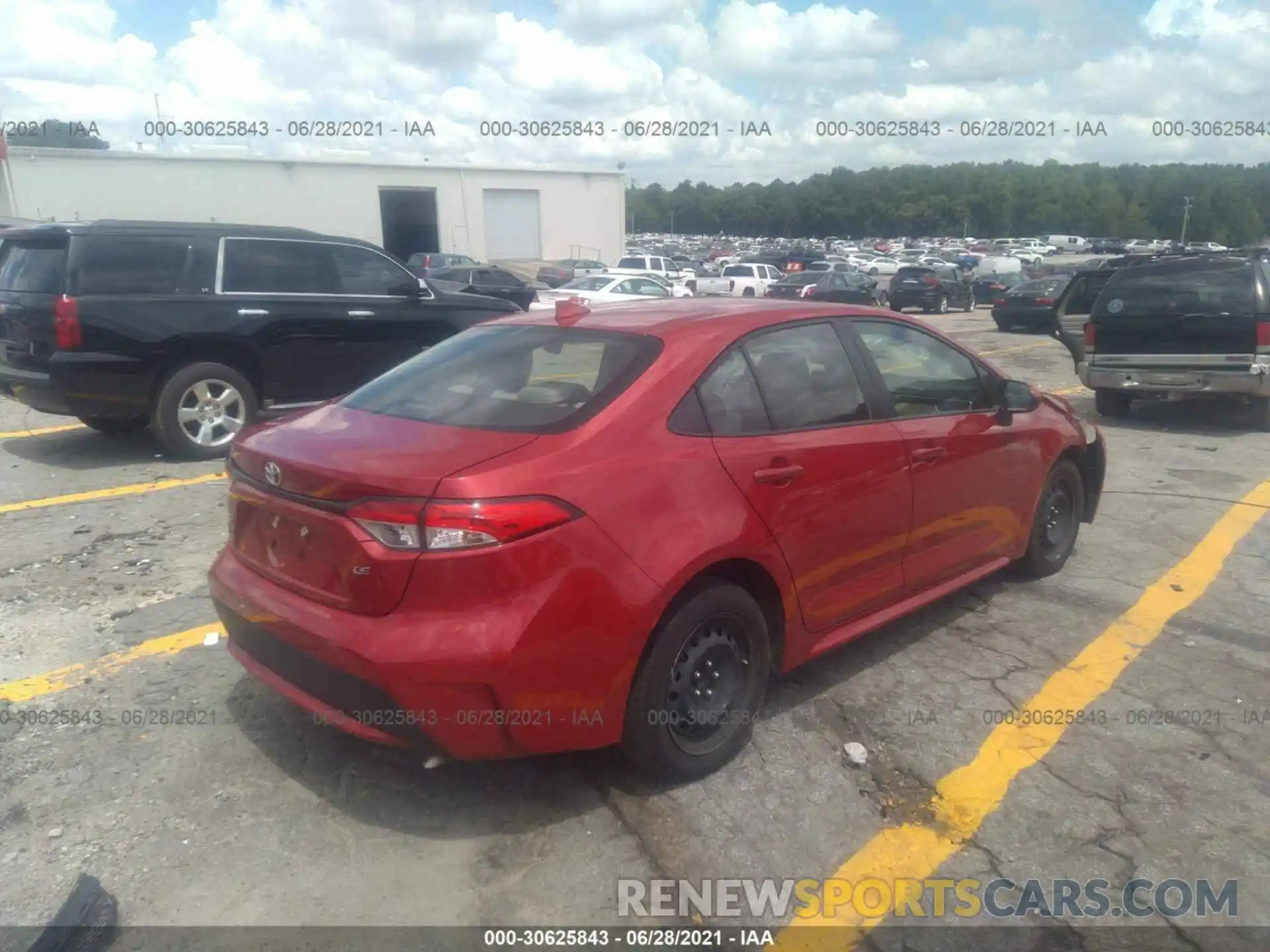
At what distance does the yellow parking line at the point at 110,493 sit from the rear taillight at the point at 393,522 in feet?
15.5

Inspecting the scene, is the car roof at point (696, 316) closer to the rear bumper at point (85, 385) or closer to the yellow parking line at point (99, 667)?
the yellow parking line at point (99, 667)

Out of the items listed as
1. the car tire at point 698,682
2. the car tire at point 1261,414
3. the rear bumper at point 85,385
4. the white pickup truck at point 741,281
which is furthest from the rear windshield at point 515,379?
the white pickup truck at point 741,281

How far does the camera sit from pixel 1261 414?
392 inches

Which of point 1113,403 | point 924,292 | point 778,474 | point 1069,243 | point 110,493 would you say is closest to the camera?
point 778,474

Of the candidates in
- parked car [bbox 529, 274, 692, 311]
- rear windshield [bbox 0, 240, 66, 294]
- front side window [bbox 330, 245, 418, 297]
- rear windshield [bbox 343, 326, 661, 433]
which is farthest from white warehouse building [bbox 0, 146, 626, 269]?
rear windshield [bbox 343, 326, 661, 433]

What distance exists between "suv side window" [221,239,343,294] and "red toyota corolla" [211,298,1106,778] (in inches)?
180

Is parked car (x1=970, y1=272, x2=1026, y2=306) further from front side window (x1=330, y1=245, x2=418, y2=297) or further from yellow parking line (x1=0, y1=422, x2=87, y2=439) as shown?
yellow parking line (x1=0, y1=422, x2=87, y2=439)

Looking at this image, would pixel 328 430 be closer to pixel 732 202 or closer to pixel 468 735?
pixel 468 735

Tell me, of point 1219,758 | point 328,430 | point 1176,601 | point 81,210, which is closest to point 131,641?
point 328,430

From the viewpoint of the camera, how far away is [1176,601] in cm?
517

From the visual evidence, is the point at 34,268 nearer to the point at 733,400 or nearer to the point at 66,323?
the point at 66,323

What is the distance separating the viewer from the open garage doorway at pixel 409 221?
134 feet

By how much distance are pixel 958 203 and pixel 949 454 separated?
4594 inches

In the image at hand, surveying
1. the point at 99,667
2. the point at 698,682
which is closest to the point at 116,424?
the point at 99,667
